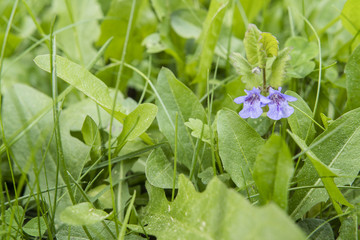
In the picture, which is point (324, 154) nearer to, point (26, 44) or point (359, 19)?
point (359, 19)

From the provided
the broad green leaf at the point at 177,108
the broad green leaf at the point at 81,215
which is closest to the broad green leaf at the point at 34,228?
Answer: the broad green leaf at the point at 81,215

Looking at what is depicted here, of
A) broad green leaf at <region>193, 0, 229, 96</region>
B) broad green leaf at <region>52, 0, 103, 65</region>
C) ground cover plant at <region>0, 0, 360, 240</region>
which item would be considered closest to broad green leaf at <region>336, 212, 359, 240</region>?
ground cover plant at <region>0, 0, 360, 240</region>

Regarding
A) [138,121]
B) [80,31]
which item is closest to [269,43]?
[138,121]

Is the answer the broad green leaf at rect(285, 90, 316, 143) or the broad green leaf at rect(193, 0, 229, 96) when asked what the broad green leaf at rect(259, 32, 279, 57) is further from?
the broad green leaf at rect(193, 0, 229, 96)

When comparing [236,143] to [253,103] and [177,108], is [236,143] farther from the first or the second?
[177,108]

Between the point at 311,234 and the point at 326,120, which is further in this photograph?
the point at 326,120

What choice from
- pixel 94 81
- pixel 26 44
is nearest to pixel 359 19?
pixel 94 81

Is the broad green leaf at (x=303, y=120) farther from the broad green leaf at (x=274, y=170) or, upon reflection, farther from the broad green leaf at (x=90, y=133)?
the broad green leaf at (x=90, y=133)
